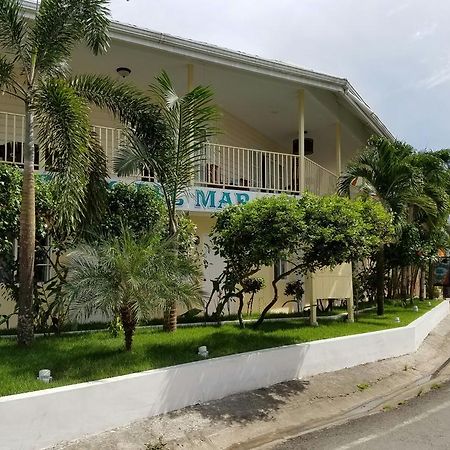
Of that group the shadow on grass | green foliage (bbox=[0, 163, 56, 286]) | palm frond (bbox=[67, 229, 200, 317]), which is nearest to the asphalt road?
the shadow on grass

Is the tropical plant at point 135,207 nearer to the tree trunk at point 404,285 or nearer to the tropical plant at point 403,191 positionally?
the tropical plant at point 403,191

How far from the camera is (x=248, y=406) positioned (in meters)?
6.90

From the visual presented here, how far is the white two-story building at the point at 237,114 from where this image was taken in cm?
1103

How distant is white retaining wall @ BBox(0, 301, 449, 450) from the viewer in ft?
16.7

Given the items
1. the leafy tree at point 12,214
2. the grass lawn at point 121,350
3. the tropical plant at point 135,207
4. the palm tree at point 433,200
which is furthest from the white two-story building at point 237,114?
the grass lawn at point 121,350

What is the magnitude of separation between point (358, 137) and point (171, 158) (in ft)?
36.6

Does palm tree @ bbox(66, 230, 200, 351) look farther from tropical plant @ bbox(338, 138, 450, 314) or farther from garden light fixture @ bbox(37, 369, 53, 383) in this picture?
tropical plant @ bbox(338, 138, 450, 314)

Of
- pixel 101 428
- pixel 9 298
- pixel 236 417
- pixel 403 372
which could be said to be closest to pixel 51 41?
pixel 9 298

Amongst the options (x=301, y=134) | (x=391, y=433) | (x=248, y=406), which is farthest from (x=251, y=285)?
(x=391, y=433)

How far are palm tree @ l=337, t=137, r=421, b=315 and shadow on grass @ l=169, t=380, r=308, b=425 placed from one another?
5736 millimetres

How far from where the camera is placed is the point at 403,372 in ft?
30.9

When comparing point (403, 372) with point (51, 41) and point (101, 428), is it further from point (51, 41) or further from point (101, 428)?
point (51, 41)

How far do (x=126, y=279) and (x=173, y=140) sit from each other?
9.64ft

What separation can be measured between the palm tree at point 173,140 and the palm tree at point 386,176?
17.1 ft
